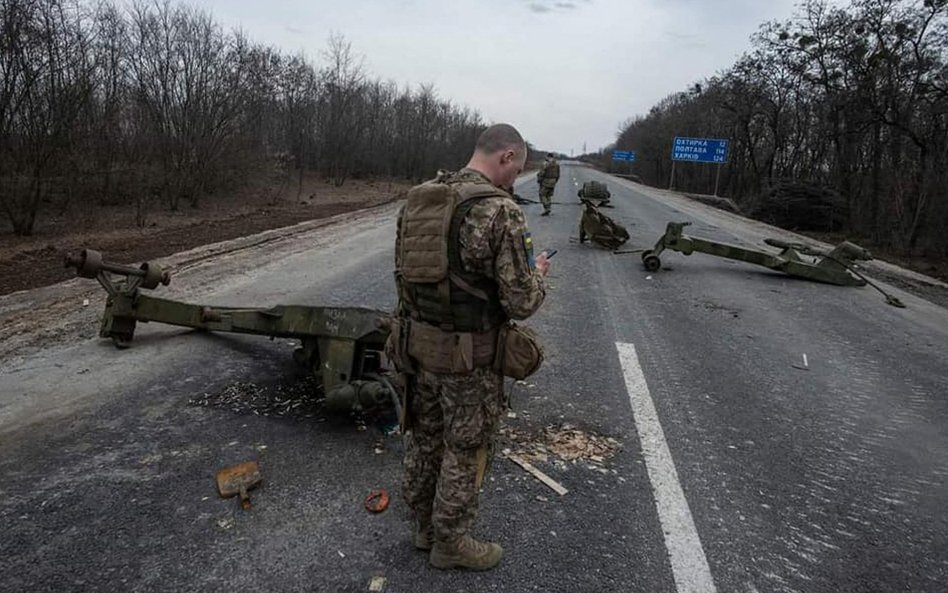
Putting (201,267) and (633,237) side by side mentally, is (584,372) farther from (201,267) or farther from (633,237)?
(633,237)

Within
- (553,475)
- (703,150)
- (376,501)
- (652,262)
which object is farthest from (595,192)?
(703,150)

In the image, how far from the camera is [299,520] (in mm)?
2859

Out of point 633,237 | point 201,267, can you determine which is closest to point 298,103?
point 633,237

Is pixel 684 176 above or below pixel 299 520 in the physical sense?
above

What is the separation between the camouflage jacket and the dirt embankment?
7.60 meters

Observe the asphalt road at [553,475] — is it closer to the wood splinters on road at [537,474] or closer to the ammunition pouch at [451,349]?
the wood splinters on road at [537,474]

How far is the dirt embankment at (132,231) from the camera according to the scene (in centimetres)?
911

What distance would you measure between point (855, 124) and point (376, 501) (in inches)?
1059

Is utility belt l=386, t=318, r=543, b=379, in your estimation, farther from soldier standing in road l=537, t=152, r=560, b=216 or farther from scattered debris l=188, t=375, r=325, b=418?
soldier standing in road l=537, t=152, r=560, b=216

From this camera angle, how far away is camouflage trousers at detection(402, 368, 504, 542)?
8.23 feet

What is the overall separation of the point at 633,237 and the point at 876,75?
1528 cm

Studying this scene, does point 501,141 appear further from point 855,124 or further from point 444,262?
point 855,124

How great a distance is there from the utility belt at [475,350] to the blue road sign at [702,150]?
1452 inches

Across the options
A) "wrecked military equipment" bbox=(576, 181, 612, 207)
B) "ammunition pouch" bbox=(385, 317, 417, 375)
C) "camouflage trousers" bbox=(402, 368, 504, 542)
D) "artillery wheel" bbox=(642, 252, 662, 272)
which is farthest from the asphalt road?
"wrecked military equipment" bbox=(576, 181, 612, 207)
